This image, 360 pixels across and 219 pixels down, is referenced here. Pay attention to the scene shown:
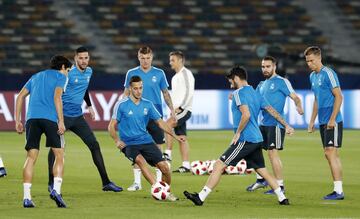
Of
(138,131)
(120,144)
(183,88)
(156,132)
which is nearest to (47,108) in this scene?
(120,144)

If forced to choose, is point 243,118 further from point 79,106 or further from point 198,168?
point 198,168

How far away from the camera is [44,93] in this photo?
1370cm

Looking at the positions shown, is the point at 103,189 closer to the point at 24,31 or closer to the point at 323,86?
the point at 323,86

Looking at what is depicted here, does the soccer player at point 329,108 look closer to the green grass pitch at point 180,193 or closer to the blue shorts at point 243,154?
the green grass pitch at point 180,193

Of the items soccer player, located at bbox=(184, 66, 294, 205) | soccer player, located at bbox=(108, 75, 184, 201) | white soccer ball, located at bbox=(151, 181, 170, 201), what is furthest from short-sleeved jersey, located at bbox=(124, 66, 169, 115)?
soccer player, located at bbox=(184, 66, 294, 205)

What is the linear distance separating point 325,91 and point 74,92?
147 inches

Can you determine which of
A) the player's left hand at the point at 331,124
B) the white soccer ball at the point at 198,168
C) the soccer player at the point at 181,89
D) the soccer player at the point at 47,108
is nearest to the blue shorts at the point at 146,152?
the soccer player at the point at 47,108

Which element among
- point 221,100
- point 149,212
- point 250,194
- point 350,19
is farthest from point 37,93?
point 350,19

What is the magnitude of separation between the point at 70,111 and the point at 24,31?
23.8 metres

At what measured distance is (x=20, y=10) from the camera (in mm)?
39906

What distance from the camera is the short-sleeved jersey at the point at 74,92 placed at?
52.2 feet

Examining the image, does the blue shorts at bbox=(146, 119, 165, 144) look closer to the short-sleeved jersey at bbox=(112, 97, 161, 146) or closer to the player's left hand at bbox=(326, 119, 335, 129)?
the short-sleeved jersey at bbox=(112, 97, 161, 146)

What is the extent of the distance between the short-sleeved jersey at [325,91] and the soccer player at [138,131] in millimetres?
2078

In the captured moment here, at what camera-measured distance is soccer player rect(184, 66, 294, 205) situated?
13.9 m
